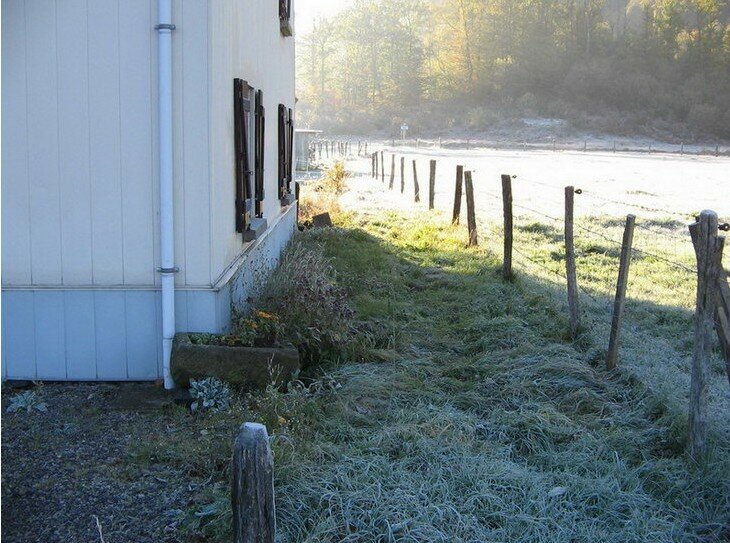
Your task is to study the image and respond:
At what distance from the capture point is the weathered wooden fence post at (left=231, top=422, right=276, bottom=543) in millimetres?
2562

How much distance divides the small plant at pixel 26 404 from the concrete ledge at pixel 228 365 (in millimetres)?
885

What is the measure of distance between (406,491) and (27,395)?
296 cm

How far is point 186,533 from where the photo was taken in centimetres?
397

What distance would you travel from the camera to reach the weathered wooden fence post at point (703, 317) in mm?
4492

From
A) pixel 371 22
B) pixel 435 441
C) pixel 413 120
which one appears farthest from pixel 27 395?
pixel 371 22

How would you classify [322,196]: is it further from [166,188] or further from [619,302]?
[619,302]

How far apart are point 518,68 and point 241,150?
88.9 metres

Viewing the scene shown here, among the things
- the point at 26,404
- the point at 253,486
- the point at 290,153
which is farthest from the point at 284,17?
the point at 253,486

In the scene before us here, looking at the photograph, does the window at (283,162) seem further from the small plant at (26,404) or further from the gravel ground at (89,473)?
the small plant at (26,404)

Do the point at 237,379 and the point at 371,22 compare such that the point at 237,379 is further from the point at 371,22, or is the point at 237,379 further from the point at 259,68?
the point at 371,22

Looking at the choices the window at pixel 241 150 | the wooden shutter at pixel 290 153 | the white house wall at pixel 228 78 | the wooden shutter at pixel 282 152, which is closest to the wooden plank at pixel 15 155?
the white house wall at pixel 228 78

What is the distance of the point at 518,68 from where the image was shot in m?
91.7

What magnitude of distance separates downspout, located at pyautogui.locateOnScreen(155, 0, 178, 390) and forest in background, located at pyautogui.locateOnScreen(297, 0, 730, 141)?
77.3 m

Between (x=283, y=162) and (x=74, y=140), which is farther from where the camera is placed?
(x=283, y=162)
